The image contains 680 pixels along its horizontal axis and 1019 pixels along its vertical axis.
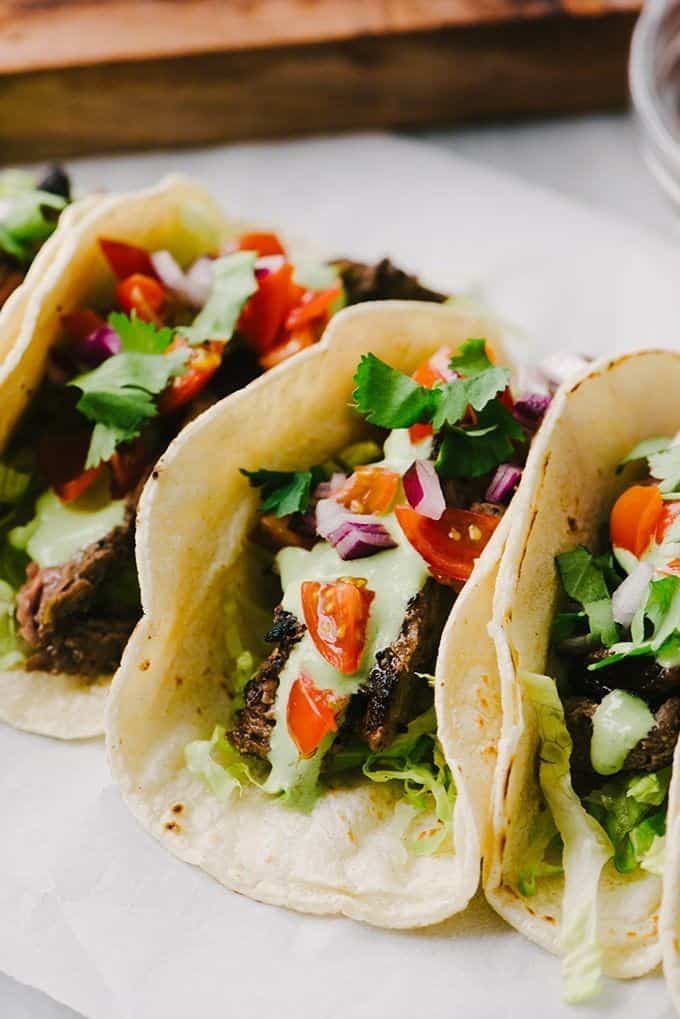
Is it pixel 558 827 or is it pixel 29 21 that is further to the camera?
pixel 29 21

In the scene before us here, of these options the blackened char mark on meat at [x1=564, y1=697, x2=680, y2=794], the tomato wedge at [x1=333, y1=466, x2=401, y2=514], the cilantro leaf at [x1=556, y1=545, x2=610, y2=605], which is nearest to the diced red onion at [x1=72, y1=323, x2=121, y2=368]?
the tomato wedge at [x1=333, y1=466, x2=401, y2=514]

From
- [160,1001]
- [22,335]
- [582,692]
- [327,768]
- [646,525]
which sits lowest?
[160,1001]

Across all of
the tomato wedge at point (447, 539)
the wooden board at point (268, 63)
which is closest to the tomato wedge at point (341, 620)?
the tomato wedge at point (447, 539)

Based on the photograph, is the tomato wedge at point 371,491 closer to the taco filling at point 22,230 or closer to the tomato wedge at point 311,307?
the tomato wedge at point 311,307

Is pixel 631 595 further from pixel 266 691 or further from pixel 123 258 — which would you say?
pixel 123 258

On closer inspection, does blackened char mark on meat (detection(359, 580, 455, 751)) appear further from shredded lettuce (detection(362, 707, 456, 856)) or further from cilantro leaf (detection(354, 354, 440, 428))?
cilantro leaf (detection(354, 354, 440, 428))

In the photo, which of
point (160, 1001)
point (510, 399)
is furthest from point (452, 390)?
point (160, 1001)

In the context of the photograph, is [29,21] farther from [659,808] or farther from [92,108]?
[659,808]

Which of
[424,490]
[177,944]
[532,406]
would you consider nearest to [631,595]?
[424,490]
